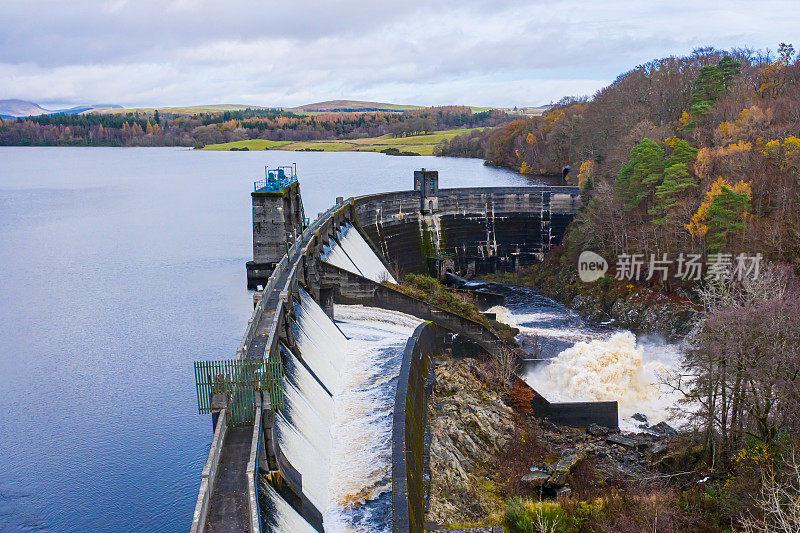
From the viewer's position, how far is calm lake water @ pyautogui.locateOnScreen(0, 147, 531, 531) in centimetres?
2705

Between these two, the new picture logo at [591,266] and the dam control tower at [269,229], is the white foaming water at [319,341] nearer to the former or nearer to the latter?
the dam control tower at [269,229]

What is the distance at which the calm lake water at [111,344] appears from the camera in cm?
2705

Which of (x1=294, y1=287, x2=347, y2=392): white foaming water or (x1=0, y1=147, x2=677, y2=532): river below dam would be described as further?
(x1=294, y1=287, x2=347, y2=392): white foaming water

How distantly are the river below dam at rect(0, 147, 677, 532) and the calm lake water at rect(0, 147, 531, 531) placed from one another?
10 centimetres

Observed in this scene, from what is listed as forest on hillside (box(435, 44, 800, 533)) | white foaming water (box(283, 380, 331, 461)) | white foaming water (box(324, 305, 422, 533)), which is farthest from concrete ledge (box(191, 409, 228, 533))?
forest on hillside (box(435, 44, 800, 533))

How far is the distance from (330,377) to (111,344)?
1924 centimetres

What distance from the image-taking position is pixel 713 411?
2528 cm

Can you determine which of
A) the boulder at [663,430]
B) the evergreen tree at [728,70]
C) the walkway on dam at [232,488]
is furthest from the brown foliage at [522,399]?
the evergreen tree at [728,70]

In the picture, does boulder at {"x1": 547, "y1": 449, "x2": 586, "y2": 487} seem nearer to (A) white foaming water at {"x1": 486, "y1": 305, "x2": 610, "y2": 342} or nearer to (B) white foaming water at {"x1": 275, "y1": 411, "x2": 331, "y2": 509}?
(B) white foaming water at {"x1": 275, "y1": 411, "x2": 331, "y2": 509}

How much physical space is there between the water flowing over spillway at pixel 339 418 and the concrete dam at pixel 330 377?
65 mm

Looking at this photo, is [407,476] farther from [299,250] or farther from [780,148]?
[780,148]

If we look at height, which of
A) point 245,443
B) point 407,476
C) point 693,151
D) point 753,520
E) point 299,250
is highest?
point 693,151

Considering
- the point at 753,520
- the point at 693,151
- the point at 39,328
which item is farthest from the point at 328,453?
the point at 693,151

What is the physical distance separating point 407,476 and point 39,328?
108ft
